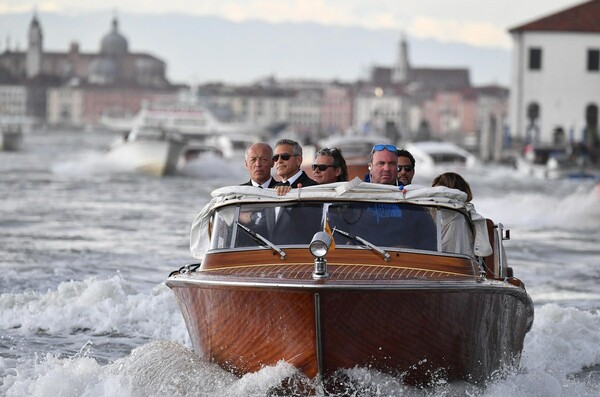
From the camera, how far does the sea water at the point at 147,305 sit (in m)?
10.1

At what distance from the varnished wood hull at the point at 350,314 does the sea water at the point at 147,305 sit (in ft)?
0.41

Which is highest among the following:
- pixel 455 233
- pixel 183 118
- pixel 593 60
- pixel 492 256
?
pixel 593 60

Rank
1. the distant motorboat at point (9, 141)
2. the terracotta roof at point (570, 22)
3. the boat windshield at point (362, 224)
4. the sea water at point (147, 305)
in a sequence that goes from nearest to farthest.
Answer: the boat windshield at point (362, 224) → the sea water at point (147, 305) → the terracotta roof at point (570, 22) → the distant motorboat at point (9, 141)

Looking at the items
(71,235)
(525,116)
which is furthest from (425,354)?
(525,116)

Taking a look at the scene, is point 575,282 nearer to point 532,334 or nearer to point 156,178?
point 532,334

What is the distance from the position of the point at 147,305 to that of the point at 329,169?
4.49m

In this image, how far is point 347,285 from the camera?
898cm

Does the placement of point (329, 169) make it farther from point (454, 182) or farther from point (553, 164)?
point (553, 164)

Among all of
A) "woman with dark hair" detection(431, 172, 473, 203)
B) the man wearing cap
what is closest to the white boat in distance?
"woman with dark hair" detection(431, 172, 473, 203)

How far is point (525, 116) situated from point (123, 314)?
2553 inches

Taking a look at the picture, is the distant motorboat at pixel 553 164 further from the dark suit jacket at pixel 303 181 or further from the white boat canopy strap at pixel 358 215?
the white boat canopy strap at pixel 358 215

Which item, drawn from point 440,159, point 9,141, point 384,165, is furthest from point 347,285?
point 9,141

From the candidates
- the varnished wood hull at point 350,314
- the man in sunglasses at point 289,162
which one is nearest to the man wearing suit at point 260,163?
the man in sunglasses at point 289,162

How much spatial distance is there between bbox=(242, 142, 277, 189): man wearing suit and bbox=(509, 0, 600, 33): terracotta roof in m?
68.9
